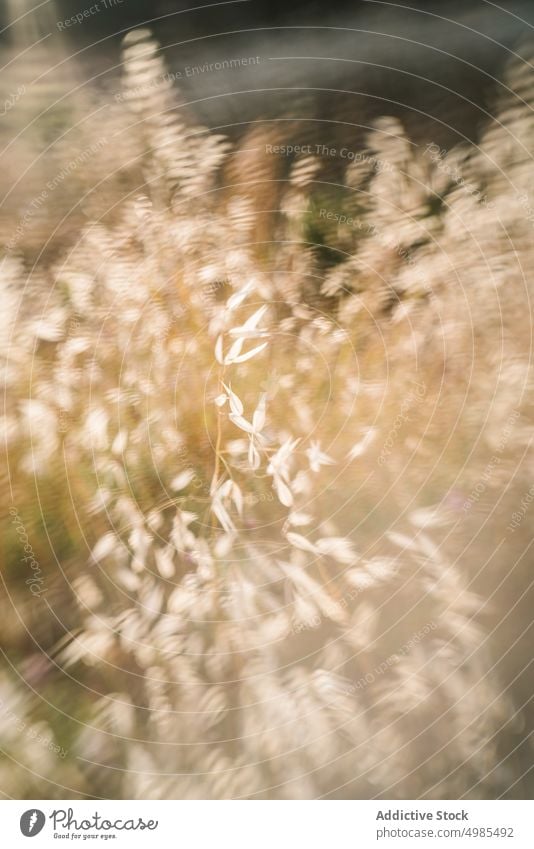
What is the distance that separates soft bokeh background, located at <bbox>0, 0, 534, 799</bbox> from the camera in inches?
17.5

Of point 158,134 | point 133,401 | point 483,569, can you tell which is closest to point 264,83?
point 158,134

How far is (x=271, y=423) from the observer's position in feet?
1.46

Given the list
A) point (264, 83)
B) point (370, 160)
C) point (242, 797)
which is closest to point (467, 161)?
point (370, 160)

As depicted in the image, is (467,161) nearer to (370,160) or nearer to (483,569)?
(370,160)

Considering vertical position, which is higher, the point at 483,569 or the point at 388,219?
the point at 388,219

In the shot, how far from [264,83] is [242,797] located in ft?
2.18

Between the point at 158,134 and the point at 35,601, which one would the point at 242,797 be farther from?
the point at 158,134

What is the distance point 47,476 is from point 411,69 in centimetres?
51

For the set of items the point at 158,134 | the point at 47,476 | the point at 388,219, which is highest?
the point at 158,134

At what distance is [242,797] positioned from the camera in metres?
0.45

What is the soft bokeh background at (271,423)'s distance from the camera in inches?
17.5
